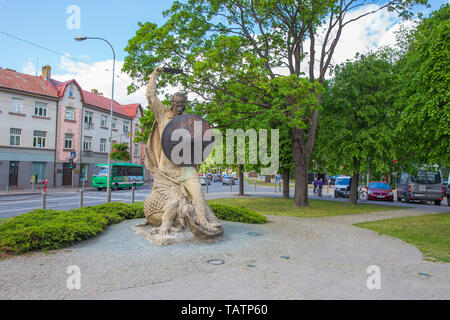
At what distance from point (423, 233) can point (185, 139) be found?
7.75 metres

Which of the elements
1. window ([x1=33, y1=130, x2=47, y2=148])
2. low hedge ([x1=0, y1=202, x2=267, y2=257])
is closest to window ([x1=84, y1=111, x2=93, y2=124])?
window ([x1=33, y1=130, x2=47, y2=148])

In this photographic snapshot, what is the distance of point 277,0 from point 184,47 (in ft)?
15.1

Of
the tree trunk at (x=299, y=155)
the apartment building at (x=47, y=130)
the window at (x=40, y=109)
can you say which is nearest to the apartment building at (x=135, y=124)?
the apartment building at (x=47, y=130)

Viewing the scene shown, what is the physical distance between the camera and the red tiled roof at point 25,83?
29797 mm

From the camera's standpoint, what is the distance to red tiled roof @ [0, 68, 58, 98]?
29.8 meters

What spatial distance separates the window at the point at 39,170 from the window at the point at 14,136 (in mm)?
2586

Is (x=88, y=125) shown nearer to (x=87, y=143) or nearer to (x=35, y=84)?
(x=87, y=143)

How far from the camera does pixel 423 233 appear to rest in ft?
→ 30.7

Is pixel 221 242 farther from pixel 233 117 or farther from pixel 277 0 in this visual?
pixel 277 0

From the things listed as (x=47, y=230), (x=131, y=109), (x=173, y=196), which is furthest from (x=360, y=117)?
(x=131, y=109)

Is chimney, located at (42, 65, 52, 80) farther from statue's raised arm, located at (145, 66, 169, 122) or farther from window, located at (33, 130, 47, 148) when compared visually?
statue's raised arm, located at (145, 66, 169, 122)

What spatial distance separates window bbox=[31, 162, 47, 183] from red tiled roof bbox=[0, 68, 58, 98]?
7268mm
